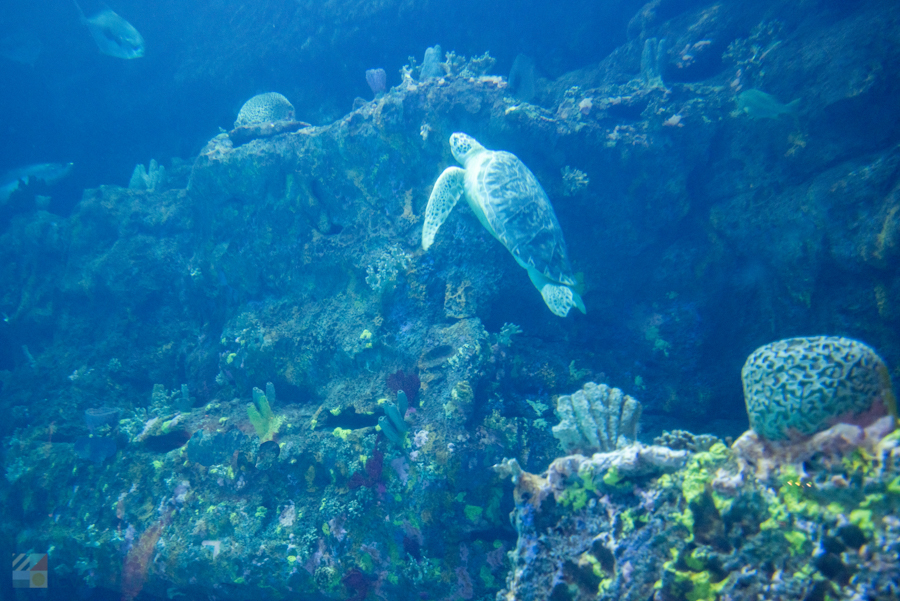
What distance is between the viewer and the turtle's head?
4.75 metres

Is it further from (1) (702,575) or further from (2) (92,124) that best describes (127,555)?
(2) (92,124)

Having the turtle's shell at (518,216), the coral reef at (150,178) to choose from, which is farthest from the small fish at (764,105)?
the coral reef at (150,178)

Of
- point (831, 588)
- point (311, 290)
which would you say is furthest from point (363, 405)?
point (831, 588)

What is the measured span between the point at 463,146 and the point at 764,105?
445 cm

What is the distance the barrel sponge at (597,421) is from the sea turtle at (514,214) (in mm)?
1572

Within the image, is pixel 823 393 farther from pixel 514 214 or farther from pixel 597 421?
pixel 514 214

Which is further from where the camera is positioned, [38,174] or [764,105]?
[38,174]

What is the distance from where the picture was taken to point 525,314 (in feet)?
17.3

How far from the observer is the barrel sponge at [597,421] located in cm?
259

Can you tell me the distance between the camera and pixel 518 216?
4.18 m

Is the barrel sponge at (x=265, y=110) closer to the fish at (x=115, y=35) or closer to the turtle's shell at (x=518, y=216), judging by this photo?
the fish at (x=115, y=35)

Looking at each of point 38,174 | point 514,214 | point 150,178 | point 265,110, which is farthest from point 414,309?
point 38,174

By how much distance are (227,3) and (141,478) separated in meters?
12.0

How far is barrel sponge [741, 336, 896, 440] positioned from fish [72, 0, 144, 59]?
1359 cm
